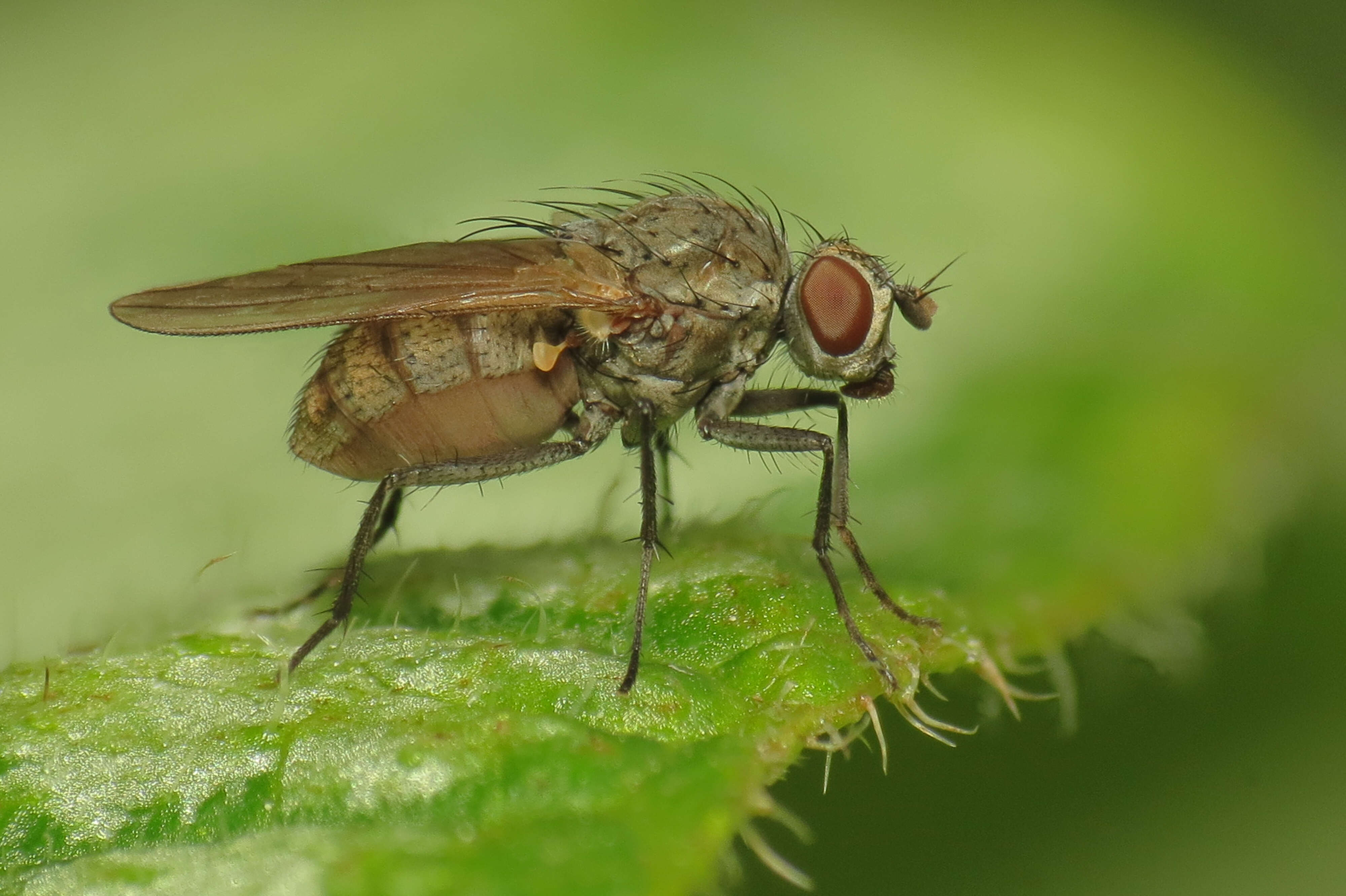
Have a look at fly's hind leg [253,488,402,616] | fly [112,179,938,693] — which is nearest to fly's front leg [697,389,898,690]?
fly [112,179,938,693]

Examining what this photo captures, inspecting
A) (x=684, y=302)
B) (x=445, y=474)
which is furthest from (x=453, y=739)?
(x=684, y=302)

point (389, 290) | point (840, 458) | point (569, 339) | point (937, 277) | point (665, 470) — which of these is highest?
point (937, 277)

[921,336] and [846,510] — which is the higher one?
[921,336]

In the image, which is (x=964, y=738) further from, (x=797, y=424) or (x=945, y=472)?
(x=797, y=424)

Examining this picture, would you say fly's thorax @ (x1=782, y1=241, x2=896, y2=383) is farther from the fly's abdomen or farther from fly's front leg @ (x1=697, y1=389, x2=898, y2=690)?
the fly's abdomen

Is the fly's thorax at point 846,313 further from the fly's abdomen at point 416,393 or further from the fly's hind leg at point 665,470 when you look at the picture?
the fly's abdomen at point 416,393

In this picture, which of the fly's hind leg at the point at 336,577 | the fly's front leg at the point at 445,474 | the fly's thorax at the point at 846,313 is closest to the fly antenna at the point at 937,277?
the fly's thorax at the point at 846,313

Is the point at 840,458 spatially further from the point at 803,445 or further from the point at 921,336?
the point at 921,336
